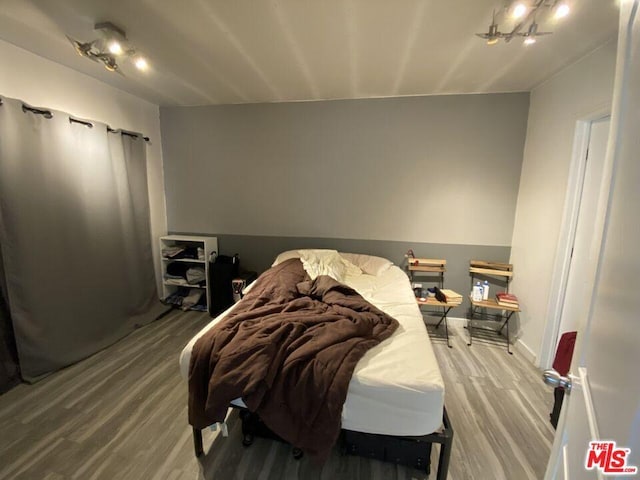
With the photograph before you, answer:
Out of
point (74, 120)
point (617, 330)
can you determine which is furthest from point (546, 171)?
point (74, 120)

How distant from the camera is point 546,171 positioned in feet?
7.64

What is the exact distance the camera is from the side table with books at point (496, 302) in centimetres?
256

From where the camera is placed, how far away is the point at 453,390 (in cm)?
203

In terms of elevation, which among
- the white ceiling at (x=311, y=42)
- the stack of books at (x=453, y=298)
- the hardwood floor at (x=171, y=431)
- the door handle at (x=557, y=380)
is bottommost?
the hardwood floor at (x=171, y=431)

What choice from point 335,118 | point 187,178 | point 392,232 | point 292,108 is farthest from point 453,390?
point 187,178

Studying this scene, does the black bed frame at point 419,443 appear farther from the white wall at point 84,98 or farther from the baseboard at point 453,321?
the white wall at point 84,98

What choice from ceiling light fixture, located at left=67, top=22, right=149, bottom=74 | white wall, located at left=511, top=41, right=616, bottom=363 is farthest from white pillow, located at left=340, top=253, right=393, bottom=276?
ceiling light fixture, located at left=67, top=22, right=149, bottom=74

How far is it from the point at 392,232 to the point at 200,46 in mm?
2369

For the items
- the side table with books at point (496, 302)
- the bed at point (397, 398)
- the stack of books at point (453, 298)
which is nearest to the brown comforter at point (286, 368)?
the bed at point (397, 398)

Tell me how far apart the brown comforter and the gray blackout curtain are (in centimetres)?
164

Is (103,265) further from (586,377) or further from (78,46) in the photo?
(586,377)

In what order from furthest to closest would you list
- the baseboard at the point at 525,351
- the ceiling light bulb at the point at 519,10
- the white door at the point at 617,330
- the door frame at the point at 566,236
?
1. the baseboard at the point at 525,351
2. the door frame at the point at 566,236
3. the ceiling light bulb at the point at 519,10
4. the white door at the point at 617,330

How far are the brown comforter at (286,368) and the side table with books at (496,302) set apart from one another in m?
1.54

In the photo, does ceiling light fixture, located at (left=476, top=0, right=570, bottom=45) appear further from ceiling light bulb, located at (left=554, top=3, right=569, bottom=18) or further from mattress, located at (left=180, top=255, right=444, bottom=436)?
mattress, located at (left=180, top=255, right=444, bottom=436)
